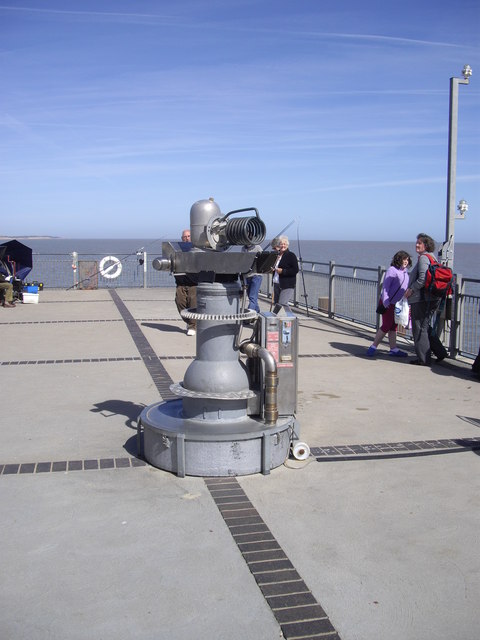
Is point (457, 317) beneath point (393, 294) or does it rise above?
beneath

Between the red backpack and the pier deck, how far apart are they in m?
2.00

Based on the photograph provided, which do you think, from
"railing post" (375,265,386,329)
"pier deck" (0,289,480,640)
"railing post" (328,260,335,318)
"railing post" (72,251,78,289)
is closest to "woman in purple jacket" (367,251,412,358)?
"railing post" (375,265,386,329)

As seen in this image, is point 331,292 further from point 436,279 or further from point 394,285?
point 436,279

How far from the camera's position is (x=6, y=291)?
16.6m

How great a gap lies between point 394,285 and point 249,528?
667cm

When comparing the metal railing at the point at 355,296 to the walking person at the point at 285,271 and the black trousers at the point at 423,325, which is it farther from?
the walking person at the point at 285,271

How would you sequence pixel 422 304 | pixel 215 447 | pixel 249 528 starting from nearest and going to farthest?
pixel 249 528 < pixel 215 447 < pixel 422 304

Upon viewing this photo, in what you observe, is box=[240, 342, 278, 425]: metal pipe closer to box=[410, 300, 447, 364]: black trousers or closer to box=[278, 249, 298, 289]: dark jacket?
box=[410, 300, 447, 364]: black trousers

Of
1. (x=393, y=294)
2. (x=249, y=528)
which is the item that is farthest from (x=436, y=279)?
(x=249, y=528)

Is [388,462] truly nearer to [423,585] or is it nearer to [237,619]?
[423,585]

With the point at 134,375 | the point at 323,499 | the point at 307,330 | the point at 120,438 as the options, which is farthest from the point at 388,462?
the point at 307,330

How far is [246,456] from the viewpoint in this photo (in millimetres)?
5238

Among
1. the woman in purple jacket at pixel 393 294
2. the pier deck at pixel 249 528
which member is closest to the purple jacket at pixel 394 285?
the woman in purple jacket at pixel 393 294

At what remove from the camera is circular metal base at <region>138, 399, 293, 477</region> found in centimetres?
518
